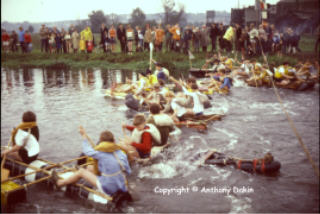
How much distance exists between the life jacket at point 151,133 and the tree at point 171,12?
7.51 feet

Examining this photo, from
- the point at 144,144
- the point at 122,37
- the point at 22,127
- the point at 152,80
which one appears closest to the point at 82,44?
the point at 122,37

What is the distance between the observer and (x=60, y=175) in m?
6.35

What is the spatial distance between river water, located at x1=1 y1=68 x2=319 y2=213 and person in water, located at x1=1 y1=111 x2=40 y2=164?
638 mm

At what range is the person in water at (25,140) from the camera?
6418 millimetres

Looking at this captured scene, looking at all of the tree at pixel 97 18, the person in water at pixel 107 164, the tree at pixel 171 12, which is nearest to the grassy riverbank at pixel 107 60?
the tree at pixel 97 18

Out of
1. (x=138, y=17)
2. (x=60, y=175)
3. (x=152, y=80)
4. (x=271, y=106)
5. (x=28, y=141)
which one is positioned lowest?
(x=271, y=106)

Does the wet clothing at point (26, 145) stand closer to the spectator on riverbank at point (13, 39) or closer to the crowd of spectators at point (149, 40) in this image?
the spectator on riverbank at point (13, 39)

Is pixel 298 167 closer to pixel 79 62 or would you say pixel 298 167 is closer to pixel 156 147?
pixel 156 147

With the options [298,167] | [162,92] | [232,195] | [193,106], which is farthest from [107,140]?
[162,92]

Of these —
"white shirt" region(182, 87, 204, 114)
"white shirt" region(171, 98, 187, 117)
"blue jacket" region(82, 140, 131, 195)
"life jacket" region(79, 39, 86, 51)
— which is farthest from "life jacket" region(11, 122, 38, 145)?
"white shirt" region(182, 87, 204, 114)

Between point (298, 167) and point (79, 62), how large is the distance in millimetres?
7857

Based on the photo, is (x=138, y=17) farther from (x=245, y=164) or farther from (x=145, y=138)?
(x=245, y=164)

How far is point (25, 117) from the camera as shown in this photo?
6445mm

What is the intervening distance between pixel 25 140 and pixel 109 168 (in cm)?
190
